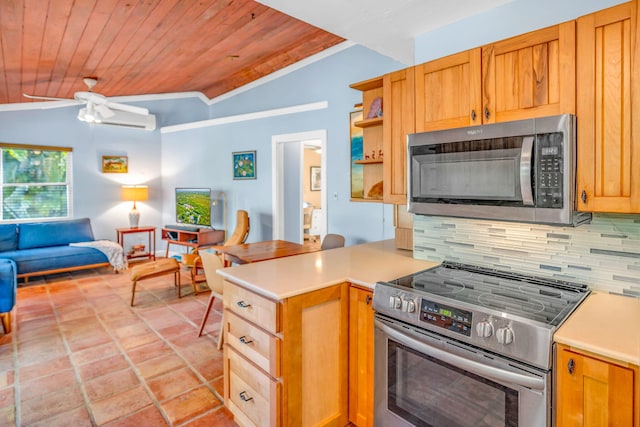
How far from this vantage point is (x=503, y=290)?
1708 millimetres

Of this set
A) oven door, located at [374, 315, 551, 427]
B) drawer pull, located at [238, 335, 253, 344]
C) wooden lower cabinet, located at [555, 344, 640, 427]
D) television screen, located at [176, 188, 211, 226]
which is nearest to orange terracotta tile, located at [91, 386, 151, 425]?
drawer pull, located at [238, 335, 253, 344]

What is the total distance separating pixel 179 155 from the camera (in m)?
6.81

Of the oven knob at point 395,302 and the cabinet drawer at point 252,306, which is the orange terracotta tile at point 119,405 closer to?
the cabinet drawer at point 252,306

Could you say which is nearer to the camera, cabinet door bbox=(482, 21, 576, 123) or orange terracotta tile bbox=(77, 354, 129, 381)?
cabinet door bbox=(482, 21, 576, 123)

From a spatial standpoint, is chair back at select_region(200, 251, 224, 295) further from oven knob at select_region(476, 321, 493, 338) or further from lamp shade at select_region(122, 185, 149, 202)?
lamp shade at select_region(122, 185, 149, 202)

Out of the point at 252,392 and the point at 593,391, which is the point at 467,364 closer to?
the point at 593,391

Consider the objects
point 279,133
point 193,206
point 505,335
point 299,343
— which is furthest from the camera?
point 193,206

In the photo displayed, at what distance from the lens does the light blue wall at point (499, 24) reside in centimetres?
165

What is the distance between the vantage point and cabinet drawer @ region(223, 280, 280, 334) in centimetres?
174

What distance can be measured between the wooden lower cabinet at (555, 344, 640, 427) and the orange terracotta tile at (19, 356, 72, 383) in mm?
3196

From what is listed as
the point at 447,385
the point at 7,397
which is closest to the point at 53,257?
the point at 7,397

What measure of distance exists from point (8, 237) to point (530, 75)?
6.66m

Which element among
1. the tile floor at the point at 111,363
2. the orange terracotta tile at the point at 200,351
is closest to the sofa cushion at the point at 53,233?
the tile floor at the point at 111,363

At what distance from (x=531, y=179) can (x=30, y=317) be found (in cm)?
474
